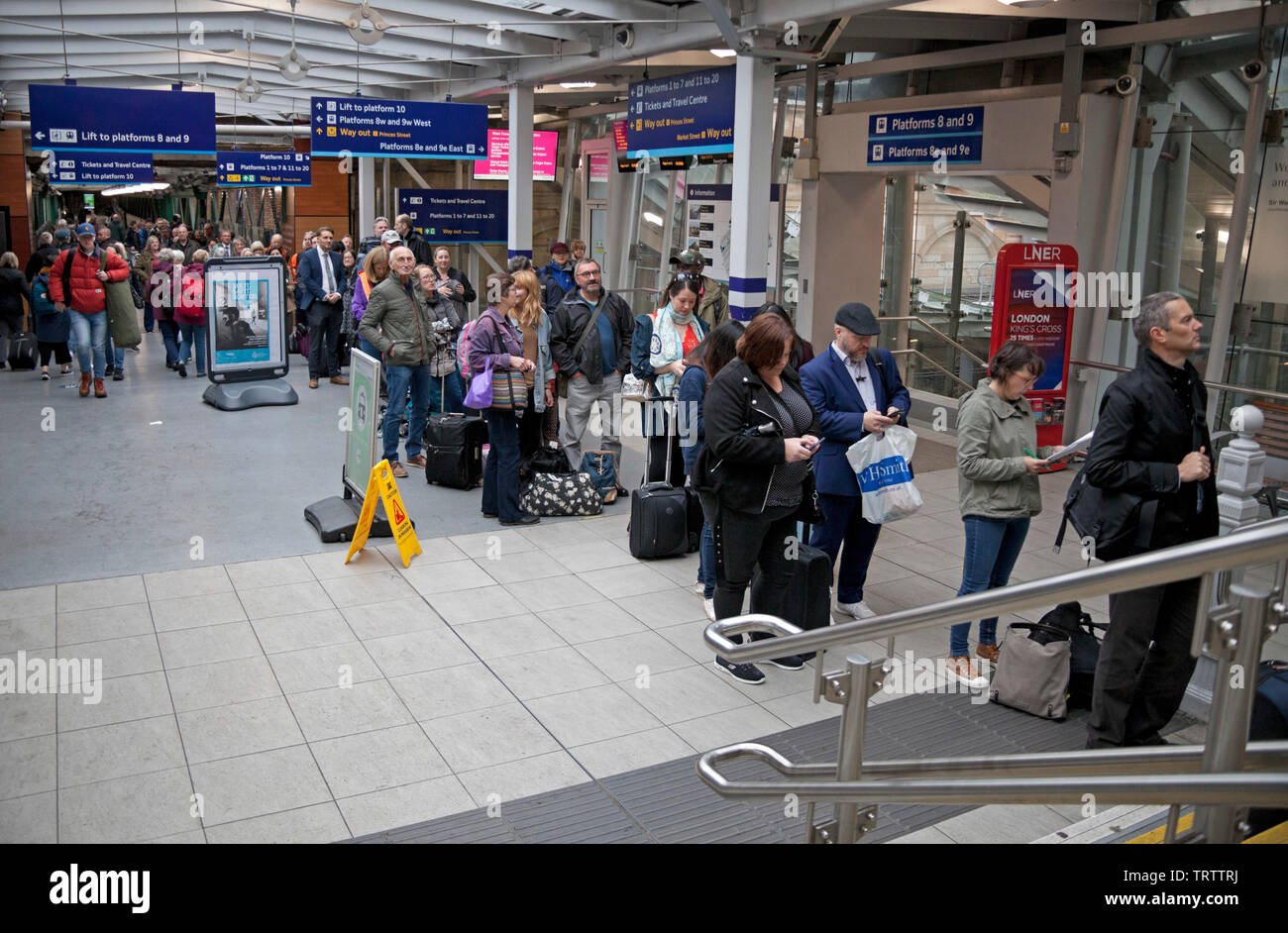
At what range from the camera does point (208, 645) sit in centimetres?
575

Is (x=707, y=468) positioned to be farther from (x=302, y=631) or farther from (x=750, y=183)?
(x=750, y=183)

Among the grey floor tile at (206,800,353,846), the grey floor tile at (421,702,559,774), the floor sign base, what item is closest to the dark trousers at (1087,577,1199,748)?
the grey floor tile at (421,702,559,774)

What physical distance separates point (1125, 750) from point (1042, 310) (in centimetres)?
781

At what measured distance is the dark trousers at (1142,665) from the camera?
413 centimetres

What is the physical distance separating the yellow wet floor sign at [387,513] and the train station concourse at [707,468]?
0.05 metres

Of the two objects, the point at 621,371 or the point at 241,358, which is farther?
the point at 241,358

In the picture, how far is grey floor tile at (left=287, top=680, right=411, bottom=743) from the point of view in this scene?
486cm

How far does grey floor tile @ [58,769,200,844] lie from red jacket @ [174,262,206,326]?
31.9 feet

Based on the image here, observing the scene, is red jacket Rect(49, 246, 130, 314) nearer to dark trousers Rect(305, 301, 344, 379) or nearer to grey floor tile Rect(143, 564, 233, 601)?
dark trousers Rect(305, 301, 344, 379)

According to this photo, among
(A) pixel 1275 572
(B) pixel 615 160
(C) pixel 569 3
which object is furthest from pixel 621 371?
(B) pixel 615 160

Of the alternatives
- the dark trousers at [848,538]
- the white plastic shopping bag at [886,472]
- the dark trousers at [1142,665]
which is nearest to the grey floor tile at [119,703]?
the dark trousers at [848,538]

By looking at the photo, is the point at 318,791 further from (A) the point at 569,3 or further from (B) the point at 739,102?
(A) the point at 569,3

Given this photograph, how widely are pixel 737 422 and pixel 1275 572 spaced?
113 inches

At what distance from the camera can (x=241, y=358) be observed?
11.9 m
